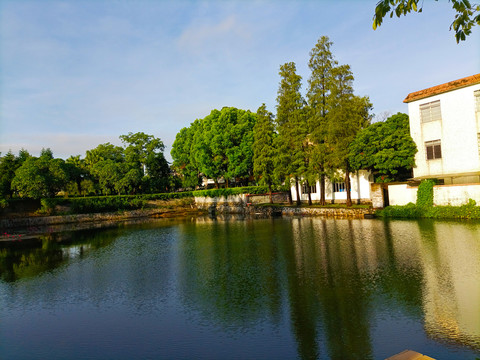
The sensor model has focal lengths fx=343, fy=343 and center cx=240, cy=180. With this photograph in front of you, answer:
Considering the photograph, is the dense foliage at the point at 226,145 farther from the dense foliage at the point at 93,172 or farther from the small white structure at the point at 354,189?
the small white structure at the point at 354,189

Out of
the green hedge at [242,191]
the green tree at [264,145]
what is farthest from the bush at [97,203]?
the green tree at [264,145]

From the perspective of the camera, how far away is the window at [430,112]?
2936cm

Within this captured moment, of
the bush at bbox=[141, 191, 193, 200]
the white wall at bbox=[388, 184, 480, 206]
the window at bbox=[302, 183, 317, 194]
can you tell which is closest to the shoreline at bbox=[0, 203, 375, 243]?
the bush at bbox=[141, 191, 193, 200]

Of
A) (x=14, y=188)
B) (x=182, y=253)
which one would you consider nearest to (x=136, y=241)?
(x=182, y=253)

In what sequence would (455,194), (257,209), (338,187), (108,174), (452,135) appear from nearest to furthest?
(455,194) → (452,135) → (338,187) → (257,209) → (108,174)

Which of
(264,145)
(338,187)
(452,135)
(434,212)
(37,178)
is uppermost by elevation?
(264,145)

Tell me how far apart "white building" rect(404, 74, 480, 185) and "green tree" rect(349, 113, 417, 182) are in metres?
0.98

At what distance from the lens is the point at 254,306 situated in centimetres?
968

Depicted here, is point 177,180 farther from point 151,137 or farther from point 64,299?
point 64,299

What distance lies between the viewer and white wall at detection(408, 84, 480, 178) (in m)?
27.3

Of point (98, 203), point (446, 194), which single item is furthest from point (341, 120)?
point (98, 203)

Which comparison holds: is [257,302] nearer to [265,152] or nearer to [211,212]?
[265,152]

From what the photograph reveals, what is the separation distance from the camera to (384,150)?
30.3 m

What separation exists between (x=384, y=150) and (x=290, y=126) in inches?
432
